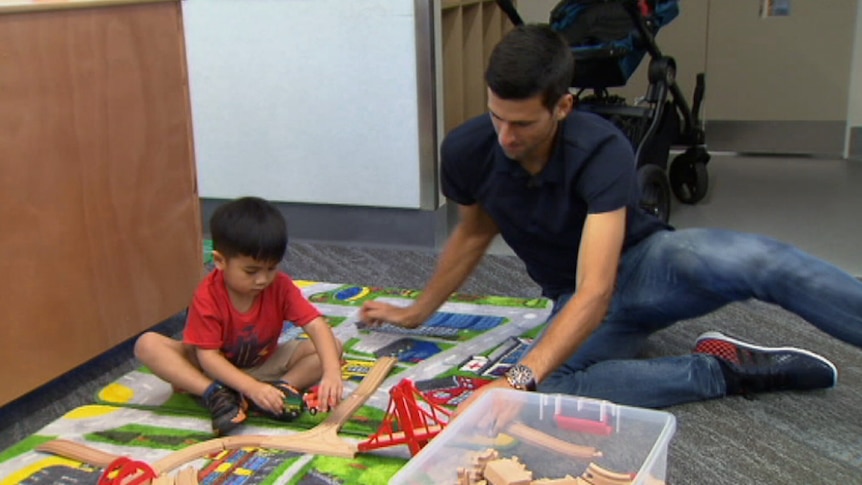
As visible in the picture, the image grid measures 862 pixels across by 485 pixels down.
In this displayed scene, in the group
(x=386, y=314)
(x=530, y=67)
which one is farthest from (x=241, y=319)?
(x=530, y=67)

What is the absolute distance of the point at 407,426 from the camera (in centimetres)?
129

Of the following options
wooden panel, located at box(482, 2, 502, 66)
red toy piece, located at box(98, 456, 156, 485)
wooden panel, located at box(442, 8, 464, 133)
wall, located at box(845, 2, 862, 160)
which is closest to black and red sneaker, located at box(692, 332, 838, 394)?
red toy piece, located at box(98, 456, 156, 485)

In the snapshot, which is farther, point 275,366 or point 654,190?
point 654,190

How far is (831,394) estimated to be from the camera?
1580 mm

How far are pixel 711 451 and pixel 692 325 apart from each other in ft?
1.91

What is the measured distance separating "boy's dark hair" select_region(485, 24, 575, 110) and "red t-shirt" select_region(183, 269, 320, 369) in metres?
0.53

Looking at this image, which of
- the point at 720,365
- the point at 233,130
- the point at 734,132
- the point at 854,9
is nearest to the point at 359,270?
the point at 233,130

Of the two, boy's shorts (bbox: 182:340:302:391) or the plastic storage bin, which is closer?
the plastic storage bin

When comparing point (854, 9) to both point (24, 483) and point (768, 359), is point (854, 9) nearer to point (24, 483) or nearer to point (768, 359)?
point (768, 359)

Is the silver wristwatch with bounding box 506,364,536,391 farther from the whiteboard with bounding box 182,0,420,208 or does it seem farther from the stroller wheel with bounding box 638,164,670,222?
the whiteboard with bounding box 182,0,420,208

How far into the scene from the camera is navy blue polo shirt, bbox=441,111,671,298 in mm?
1407

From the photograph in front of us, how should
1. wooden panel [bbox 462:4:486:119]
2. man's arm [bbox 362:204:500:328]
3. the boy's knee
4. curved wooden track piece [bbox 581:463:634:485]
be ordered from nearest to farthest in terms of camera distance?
curved wooden track piece [bbox 581:463:634:485] < the boy's knee < man's arm [bbox 362:204:500:328] < wooden panel [bbox 462:4:486:119]

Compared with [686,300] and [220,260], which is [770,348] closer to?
[686,300]

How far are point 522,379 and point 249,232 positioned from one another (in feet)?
1.63
